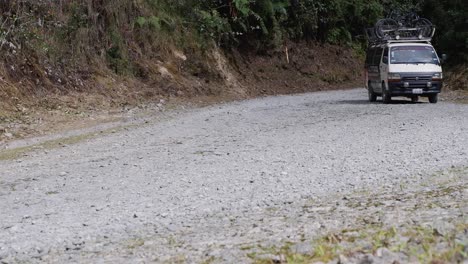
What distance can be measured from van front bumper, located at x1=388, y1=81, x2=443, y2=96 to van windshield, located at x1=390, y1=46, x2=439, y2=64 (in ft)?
2.74

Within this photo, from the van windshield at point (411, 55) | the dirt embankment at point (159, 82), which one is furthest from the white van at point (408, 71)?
the dirt embankment at point (159, 82)

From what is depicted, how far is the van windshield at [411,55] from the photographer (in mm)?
23156

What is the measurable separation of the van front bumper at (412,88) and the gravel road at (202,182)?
5.90m

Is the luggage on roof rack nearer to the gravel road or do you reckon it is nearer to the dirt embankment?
the dirt embankment

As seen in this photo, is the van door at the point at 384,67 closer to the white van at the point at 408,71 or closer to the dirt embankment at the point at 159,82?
the white van at the point at 408,71

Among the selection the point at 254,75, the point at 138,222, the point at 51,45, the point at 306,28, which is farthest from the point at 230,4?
the point at 138,222

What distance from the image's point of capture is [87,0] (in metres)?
24.2

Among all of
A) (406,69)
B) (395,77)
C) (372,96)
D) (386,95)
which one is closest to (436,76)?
(406,69)

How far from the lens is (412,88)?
2278 cm

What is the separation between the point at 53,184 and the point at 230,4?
23740 mm

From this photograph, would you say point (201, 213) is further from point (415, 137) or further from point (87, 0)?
point (87, 0)

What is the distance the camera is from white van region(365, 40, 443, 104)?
74.5 ft

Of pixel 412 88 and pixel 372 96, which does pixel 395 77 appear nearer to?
pixel 412 88

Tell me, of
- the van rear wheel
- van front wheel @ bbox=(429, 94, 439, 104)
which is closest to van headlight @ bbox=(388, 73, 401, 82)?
van front wheel @ bbox=(429, 94, 439, 104)
